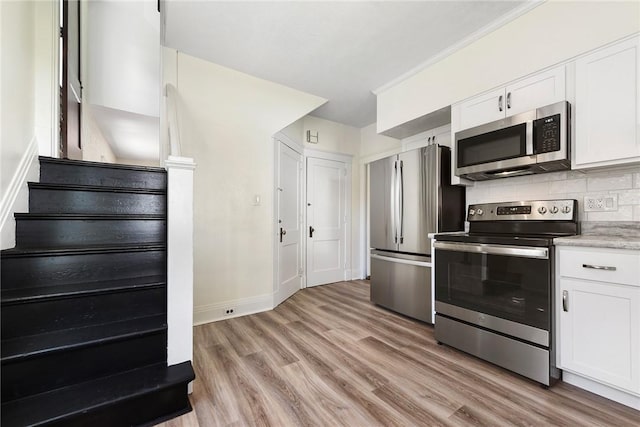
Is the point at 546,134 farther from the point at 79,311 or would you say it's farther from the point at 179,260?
the point at 79,311

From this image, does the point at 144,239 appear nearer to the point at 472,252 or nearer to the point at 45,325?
the point at 45,325

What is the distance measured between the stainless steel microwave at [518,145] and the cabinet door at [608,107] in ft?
0.29

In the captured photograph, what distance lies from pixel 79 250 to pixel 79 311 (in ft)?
1.07

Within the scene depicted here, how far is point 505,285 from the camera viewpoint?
74.8 inches

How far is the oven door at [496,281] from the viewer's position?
67.9 inches

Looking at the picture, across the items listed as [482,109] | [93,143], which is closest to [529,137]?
[482,109]

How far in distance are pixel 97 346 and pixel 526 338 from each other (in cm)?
249

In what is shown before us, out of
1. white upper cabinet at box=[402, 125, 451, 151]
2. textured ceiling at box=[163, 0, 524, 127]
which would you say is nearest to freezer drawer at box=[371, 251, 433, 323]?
white upper cabinet at box=[402, 125, 451, 151]

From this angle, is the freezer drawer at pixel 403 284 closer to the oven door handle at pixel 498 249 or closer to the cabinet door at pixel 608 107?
the oven door handle at pixel 498 249

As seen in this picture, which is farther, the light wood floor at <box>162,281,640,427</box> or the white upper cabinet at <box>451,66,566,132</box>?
the white upper cabinet at <box>451,66,566,132</box>

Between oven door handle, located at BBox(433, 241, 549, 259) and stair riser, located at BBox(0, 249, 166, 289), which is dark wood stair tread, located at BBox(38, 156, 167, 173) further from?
oven door handle, located at BBox(433, 241, 549, 259)

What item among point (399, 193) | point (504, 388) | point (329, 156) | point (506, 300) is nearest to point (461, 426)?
point (504, 388)

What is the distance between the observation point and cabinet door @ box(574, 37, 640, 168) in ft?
5.29

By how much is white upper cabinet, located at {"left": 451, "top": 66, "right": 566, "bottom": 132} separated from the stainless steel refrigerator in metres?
0.38
